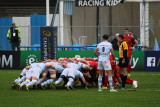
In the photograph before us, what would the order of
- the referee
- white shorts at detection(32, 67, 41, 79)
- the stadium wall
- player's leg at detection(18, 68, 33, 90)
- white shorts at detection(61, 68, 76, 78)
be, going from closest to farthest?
player's leg at detection(18, 68, 33, 90)
white shorts at detection(32, 67, 41, 79)
white shorts at detection(61, 68, 76, 78)
the referee
the stadium wall

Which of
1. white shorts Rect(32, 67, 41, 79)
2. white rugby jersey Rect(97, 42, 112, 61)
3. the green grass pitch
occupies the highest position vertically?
white rugby jersey Rect(97, 42, 112, 61)

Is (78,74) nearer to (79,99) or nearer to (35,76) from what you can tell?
(35,76)

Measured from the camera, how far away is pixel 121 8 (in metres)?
37.1

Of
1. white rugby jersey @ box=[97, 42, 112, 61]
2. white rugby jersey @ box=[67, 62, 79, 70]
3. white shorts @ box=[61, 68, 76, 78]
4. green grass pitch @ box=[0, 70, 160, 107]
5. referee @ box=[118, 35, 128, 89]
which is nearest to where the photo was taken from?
green grass pitch @ box=[0, 70, 160, 107]

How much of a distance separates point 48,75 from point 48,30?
791cm

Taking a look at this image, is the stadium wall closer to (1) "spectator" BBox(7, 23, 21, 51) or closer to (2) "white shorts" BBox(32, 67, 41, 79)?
(1) "spectator" BBox(7, 23, 21, 51)

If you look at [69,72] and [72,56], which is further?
[72,56]

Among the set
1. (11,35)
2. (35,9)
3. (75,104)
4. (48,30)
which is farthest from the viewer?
(35,9)

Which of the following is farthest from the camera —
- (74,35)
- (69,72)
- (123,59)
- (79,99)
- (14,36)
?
(74,35)

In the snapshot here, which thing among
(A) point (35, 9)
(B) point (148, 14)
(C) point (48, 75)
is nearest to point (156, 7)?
(B) point (148, 14)

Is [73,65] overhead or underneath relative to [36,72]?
overhead

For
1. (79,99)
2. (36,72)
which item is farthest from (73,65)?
(79,99)

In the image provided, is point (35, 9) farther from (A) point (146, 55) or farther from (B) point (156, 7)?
(A) point (146, 55)

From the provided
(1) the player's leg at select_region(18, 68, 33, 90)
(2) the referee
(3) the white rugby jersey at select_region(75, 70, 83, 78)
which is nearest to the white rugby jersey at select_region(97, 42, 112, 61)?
(2) the referee
